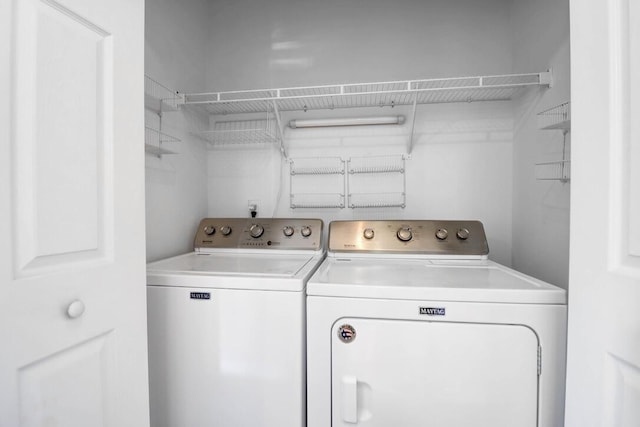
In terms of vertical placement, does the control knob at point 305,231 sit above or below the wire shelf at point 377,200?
below

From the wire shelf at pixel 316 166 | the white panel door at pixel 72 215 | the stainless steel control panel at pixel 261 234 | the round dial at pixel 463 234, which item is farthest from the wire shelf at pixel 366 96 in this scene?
the white panel door at pixel 72 215

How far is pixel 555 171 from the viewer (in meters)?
1.53

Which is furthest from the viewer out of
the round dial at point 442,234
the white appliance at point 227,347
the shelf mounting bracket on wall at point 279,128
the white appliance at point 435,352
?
the shelf mounting bracket on wall at point 279,128

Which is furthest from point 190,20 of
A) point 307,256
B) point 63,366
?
point 63,366

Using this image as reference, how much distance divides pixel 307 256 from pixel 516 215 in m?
1.46

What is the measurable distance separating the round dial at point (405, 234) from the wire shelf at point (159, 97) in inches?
62.3

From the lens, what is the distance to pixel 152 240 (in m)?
1.62

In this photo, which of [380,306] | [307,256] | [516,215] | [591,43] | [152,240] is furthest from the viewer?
[516,215]

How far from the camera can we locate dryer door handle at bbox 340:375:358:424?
1.12m

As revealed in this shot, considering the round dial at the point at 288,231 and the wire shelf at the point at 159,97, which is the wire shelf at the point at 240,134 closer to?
the wire shelf at the point at 159,97

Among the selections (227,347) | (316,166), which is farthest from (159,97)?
(227,347)

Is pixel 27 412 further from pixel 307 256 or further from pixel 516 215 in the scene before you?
pixel 516 215

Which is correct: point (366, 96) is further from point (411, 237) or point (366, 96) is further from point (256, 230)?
point (256, 230)

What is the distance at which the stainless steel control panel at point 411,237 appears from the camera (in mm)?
1654
